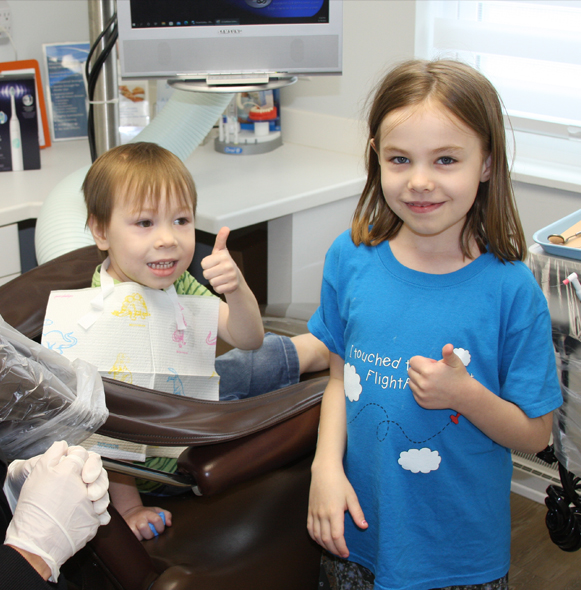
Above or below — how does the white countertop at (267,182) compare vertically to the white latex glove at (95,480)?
above

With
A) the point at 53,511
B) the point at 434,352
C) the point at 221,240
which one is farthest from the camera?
the point at 221,240

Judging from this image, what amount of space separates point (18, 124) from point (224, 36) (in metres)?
0.72

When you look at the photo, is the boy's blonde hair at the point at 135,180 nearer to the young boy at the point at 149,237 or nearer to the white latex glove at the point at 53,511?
the young boy at the point at 149,237

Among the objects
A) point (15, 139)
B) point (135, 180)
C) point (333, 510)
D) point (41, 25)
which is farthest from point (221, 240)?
point (41, 25)

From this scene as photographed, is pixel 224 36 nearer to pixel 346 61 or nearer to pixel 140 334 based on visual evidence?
pixel 346 61

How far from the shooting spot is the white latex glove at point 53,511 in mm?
783

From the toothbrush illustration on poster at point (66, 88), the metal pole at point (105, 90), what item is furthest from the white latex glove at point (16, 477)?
the toothbrush illustration on poster at point (66, 88)

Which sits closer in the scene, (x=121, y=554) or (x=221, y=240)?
(x=121, y=554)

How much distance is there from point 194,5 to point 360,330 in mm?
1223

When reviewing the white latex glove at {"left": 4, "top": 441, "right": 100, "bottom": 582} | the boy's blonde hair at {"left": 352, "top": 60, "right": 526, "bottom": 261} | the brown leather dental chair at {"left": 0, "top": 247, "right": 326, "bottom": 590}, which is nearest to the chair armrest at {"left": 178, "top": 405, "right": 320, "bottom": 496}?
the brown leather dental chair at {"left": 0, "top": 247, "right": 326, "bottom": 590}

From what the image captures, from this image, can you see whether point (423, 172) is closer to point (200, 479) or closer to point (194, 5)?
point (200, 479)

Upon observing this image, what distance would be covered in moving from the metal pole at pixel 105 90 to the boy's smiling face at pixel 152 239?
81 centimetres

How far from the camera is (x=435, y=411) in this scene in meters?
0.94

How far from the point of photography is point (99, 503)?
84 cm
